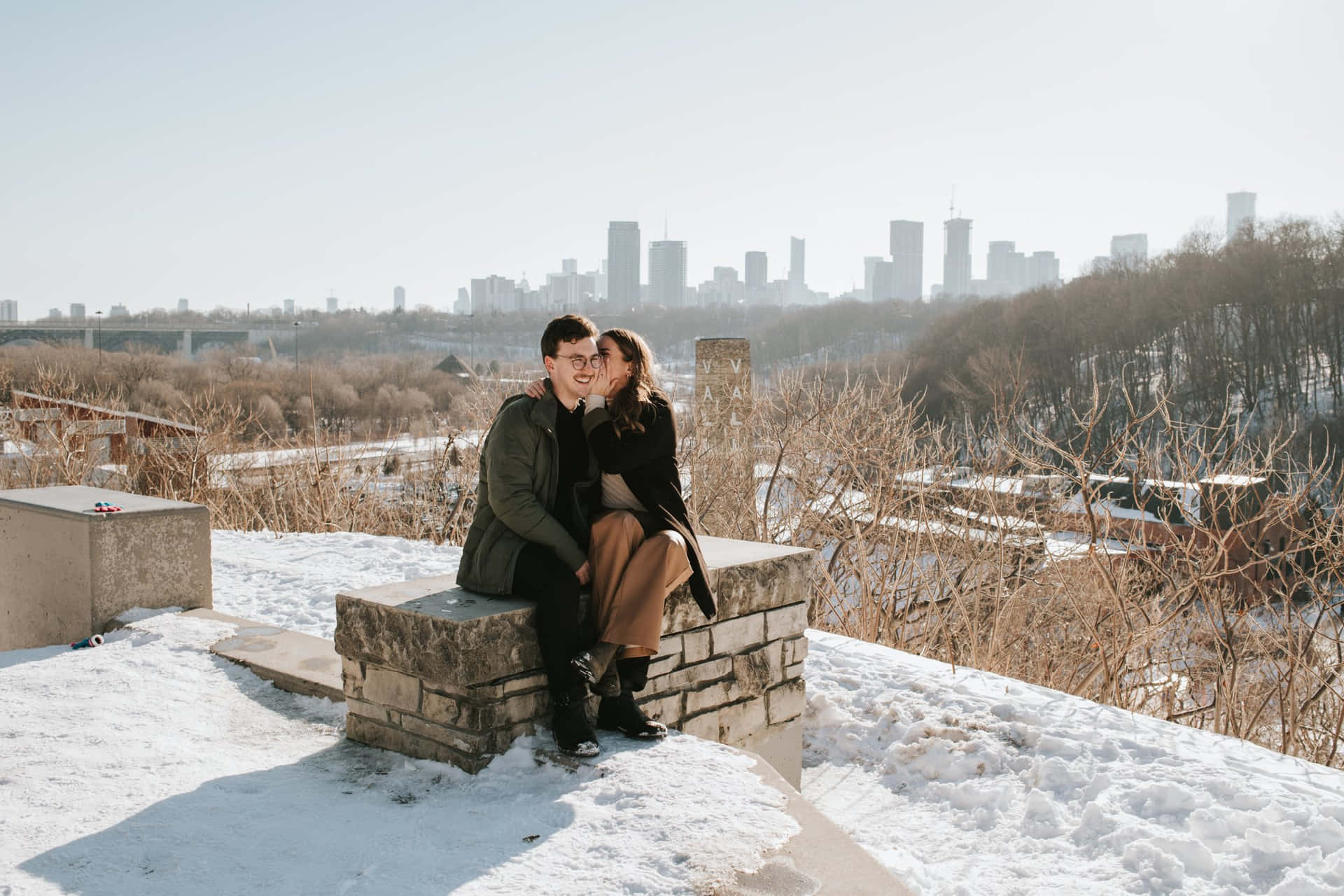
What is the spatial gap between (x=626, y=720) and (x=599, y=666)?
0.70ft

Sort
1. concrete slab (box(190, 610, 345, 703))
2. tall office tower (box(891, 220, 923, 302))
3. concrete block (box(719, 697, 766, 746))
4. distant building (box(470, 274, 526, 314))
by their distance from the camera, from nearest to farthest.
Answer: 1. concrete block (box(719, 697, 766, 746))
2. concrete slab (box(190, 610, 345, 703))
3. distant building (box(470, 274, 526, 314))
4. tall office tower (box(891, 220, 923, 302))

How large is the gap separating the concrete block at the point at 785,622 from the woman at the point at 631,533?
58 cm

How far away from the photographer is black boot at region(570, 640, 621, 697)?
10.6ft

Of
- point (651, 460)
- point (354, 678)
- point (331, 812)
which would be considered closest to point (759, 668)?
point (651, 460)

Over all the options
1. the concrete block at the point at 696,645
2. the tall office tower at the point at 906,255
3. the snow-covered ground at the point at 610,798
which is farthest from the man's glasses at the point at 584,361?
the tall office tower at the point at 906,255

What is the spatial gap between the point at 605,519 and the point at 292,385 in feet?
130

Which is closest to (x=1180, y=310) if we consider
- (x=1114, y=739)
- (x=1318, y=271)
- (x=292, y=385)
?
(x=1318, y=271)

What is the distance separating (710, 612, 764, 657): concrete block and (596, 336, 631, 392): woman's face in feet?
3.44

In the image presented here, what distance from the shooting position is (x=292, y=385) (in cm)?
4006

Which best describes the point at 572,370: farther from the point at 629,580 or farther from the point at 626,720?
the point at 626,720

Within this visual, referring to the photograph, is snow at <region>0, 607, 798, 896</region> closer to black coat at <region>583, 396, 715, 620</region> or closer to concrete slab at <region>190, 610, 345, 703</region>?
concrete slab at <region>190, 610, 345, 703</region>

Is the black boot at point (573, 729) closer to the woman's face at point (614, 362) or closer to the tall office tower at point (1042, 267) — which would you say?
the woman's face at point (614, 362)

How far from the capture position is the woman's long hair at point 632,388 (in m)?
3.50

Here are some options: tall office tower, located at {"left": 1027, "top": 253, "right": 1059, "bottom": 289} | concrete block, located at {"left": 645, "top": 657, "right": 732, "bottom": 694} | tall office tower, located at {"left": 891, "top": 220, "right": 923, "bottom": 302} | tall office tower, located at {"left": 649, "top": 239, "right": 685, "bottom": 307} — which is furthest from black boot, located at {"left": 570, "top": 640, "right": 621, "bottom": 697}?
tall office tower, located at {"left": 1027, "top": 253, "right": 1059, "bottom": 289}
